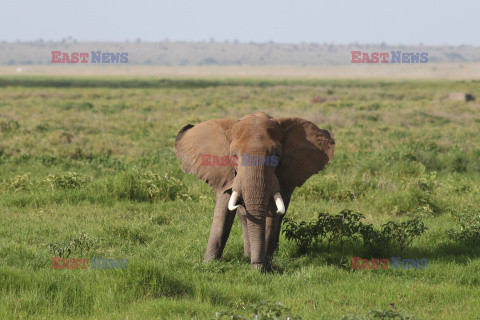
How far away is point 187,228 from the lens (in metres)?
9.52

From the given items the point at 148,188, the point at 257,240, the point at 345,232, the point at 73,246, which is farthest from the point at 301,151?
the point at 148,188

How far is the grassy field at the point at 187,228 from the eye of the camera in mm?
6148

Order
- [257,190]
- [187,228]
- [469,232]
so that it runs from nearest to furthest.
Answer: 1. [257,190]
2. [469,232]
3. [187,228]

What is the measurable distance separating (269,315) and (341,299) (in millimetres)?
1837

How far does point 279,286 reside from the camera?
676 cm

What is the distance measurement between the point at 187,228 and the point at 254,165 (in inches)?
132

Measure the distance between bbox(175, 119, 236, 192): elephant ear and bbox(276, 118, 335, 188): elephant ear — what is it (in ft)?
2.53

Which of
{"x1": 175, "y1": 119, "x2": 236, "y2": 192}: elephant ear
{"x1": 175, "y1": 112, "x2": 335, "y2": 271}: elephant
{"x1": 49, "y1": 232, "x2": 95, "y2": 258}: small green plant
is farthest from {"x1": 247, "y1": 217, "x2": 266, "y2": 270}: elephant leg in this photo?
{"x1": 49, "y1": 232, "x2": 95, "y2": 258}: small green plant

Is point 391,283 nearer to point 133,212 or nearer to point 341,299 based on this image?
point 341,299

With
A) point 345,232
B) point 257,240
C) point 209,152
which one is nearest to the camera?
point 257,240

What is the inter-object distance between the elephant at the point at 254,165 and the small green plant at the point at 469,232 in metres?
2.77

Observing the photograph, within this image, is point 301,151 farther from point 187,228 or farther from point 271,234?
point 187,228

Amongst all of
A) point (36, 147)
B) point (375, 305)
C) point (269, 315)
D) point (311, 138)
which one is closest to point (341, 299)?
point (375, 305)

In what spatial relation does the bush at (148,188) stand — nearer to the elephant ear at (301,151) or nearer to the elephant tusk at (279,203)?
the elephant ear at (301,151)
